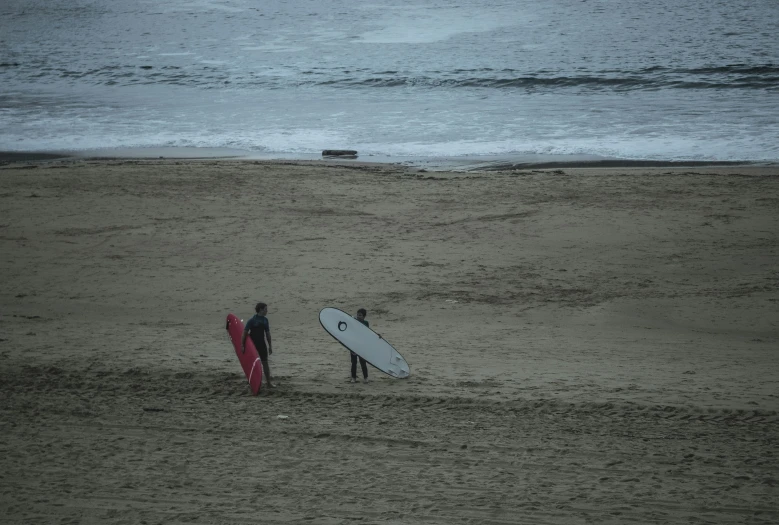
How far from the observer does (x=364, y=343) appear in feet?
29.3

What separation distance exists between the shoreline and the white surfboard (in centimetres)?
1045

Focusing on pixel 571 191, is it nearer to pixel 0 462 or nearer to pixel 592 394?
pixel 592 394

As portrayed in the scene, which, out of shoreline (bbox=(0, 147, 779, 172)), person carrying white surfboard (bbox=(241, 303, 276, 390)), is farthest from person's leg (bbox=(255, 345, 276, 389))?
shoreline (bbox=(0, 147, 779, 172))

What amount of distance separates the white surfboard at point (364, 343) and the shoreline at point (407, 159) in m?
10.5

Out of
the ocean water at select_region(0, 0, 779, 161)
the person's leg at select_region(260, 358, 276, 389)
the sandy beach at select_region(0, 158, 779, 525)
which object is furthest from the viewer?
the ocean water at select_region(0, 0, 779, 161)

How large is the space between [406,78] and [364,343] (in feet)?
96.6

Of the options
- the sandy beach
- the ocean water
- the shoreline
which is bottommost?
the sandy beach

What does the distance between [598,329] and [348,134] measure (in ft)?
49.6

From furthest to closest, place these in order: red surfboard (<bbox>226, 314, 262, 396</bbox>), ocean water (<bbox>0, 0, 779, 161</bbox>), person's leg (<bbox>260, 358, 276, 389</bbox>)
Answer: ocean water (<bbox>0, 0, 779, 161</bbox>), person's leg (<bbox>260, 358, 276, 389</bbox>), red surfboard (<bbox>226, 314, 262, 396</bbox>)

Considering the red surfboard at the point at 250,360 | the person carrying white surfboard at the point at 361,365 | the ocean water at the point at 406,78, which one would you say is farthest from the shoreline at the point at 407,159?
the red surfboard at the point at 250,360

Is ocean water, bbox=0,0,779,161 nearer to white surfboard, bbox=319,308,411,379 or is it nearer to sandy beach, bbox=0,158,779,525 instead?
sandy beach, bbox=0,158,779,525

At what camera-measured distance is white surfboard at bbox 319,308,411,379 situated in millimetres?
8898

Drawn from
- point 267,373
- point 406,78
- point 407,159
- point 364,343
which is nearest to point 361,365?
point 364,343

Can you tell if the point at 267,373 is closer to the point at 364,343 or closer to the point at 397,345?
the point at 364,343
